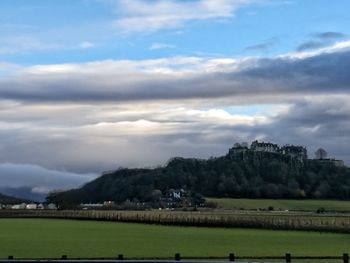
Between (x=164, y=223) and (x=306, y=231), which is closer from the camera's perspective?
(x=306, y=231)

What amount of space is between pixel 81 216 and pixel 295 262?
138356mm

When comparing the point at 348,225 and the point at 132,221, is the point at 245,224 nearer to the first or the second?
the point at 348,225

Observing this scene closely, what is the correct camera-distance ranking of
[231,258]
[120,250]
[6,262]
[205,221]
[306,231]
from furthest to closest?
[205,221] < [306,231] < [120,250] < [231,258] < [6,262]

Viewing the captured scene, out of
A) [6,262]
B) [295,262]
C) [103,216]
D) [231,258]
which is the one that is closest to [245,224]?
[103,216]

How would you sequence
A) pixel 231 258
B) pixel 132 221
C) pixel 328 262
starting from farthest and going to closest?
pixel 132 221 < pixel 328 262 < pixel 231 258

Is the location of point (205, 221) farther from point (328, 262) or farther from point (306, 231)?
point (328, 262)

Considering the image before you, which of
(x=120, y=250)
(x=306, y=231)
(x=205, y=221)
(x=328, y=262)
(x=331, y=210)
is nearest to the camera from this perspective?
(x=328, y=262)

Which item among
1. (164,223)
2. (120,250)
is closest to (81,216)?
(164,223)

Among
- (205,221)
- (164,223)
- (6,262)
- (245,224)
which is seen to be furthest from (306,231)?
(6,262)

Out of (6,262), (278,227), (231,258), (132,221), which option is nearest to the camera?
(6,262)

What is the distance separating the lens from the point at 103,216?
548 feet

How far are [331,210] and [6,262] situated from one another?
190495mm

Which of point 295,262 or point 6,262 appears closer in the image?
point 6,262

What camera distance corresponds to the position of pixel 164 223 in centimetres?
13775
